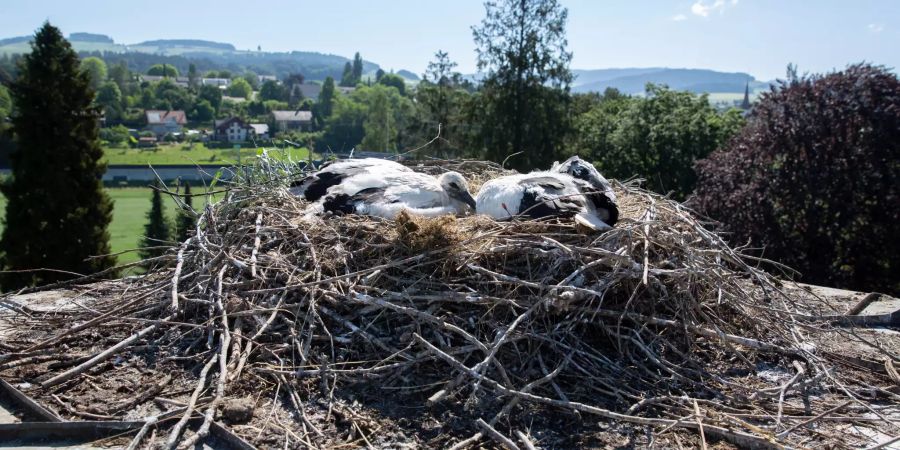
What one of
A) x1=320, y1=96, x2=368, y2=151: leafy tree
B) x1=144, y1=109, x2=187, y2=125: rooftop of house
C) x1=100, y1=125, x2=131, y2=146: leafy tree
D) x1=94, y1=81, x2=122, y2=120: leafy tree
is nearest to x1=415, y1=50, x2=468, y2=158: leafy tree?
x1=320, y1=96, x2=368, y2=151: leafy tree

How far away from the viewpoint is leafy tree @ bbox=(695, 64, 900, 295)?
33.9 ft

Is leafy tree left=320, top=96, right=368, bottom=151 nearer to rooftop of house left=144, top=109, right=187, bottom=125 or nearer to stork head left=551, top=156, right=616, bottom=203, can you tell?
stork head left=551, top=156, right=616, bottom=203

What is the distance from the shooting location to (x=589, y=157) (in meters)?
23.0

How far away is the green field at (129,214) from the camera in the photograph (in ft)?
135

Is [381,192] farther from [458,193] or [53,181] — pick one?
[53,181]

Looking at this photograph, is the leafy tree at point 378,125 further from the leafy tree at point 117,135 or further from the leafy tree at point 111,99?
the leafy tree at point 111,99

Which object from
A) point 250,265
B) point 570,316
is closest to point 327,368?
point 250,265

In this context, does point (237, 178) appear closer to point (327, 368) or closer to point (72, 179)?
point (327, 368)

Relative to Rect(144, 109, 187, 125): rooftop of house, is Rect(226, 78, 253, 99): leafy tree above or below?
above

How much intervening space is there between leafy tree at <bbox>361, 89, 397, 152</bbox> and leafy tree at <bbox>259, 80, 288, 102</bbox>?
112285 millimetres

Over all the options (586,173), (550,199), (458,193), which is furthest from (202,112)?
(550,199)

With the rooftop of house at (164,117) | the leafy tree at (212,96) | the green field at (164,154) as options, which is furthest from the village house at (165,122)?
the leafy tree at (212,96)

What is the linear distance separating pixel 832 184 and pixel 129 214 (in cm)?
5175

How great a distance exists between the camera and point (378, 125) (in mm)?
40844
